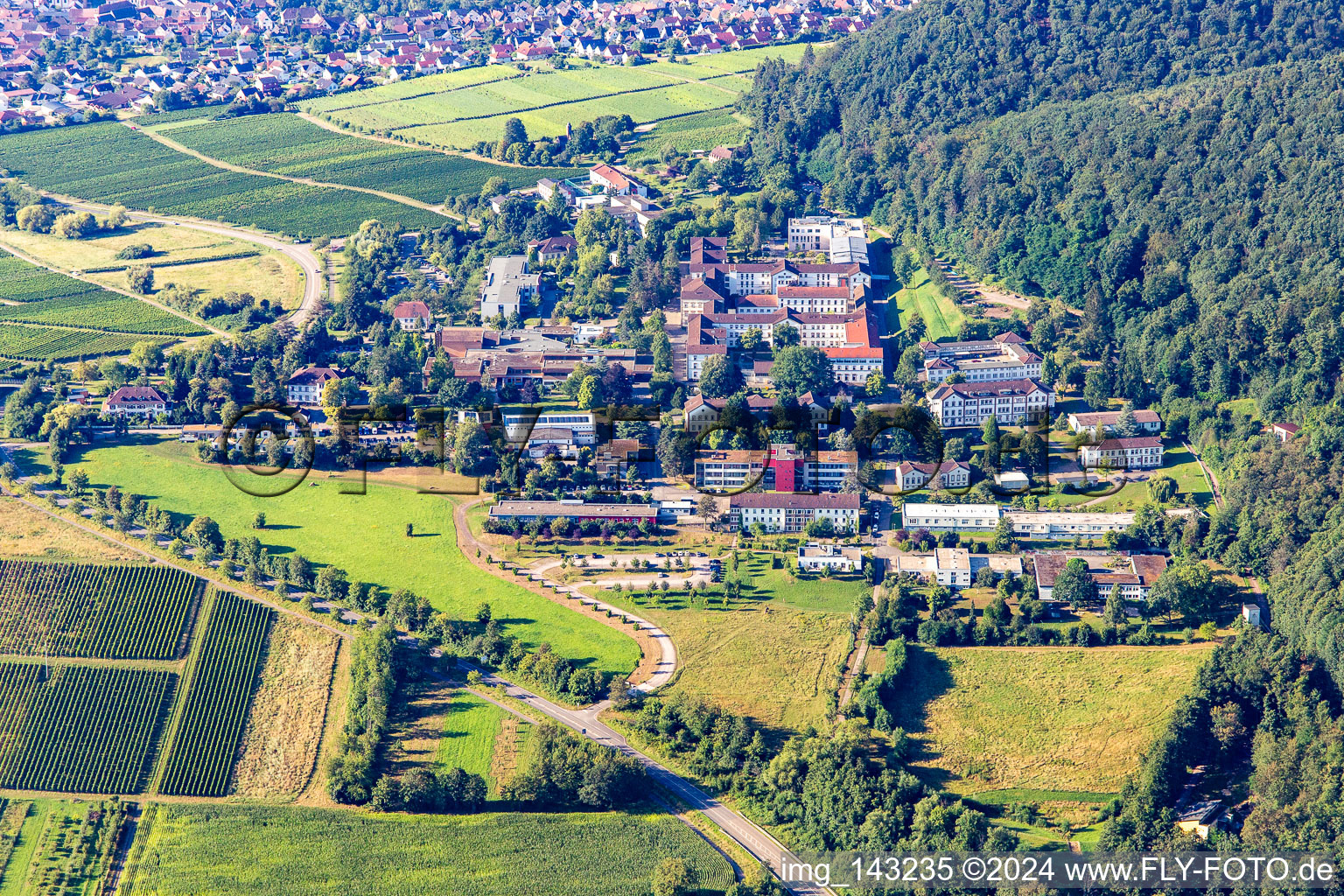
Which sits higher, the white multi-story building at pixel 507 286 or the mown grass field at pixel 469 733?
the white multi-story building at pixel 507 286

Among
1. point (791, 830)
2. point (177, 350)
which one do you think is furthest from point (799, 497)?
point (177, 350)

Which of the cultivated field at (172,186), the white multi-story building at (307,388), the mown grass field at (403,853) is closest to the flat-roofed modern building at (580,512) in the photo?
the white multi-story building at (307,388)

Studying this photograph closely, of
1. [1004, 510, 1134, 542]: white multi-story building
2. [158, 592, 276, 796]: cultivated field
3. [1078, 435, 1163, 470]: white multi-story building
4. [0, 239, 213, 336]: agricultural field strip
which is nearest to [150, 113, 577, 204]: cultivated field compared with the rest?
[0, 239, 213, 336]: agricultural field strip

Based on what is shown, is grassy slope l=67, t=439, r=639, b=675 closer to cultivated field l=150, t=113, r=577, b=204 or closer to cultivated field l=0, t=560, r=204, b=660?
cultivated field l=0, t=560, r=204, b=660

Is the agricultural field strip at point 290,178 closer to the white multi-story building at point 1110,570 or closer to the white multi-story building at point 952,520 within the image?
the white multi-story building at point 952,520

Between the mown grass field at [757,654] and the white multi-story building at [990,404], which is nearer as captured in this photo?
the mown grass field at [757,654]

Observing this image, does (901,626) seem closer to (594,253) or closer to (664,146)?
(594,253)
